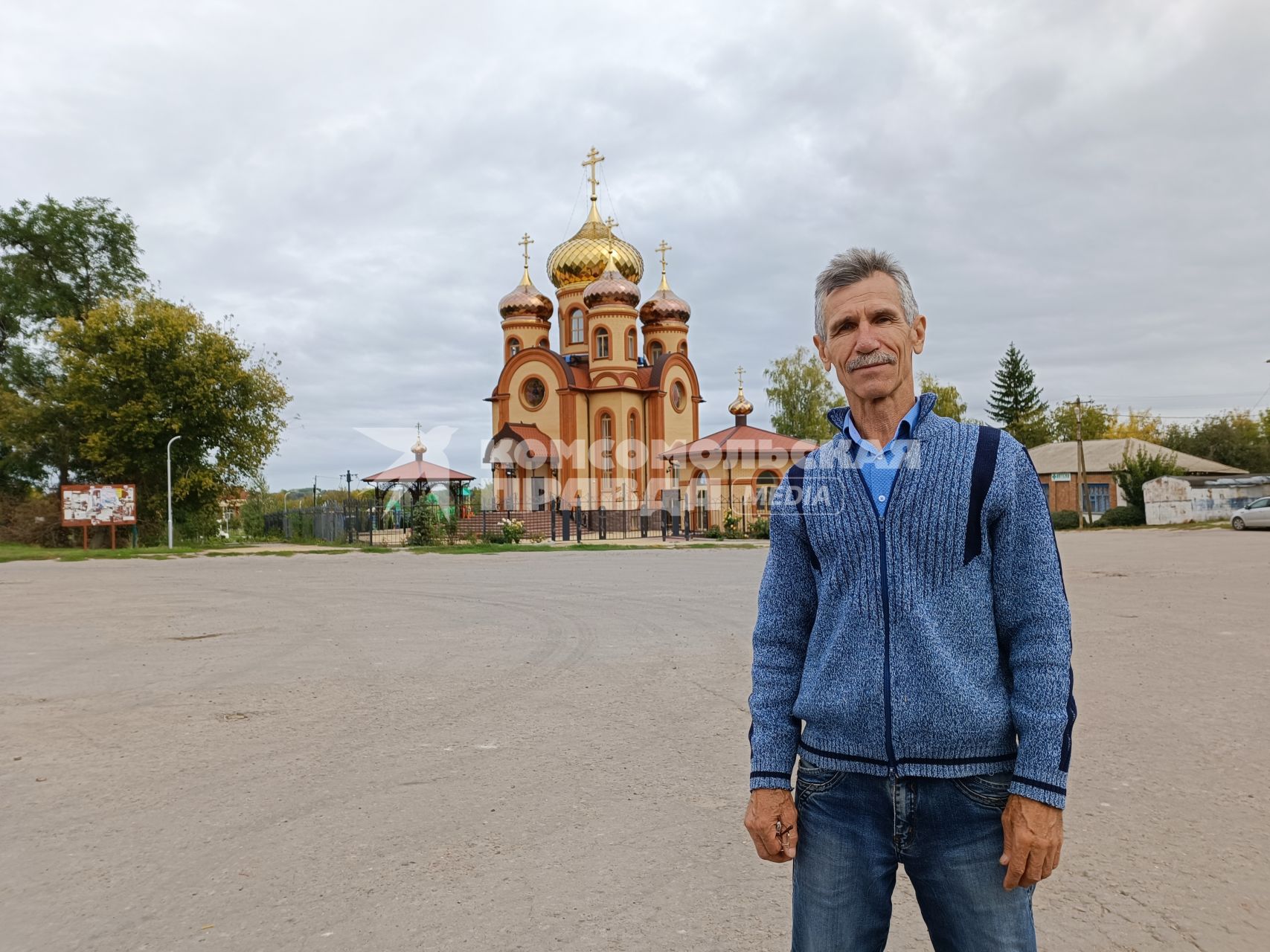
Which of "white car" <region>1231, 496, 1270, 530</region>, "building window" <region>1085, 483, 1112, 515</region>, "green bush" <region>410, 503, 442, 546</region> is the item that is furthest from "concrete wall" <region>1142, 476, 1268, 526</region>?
"green bush" <region>410, 503, 442, 546</region>

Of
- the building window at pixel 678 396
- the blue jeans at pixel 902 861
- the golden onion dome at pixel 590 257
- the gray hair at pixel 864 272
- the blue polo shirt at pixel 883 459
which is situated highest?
the golden onion dome at pixel 590 257

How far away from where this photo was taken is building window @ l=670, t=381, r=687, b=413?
47031mm

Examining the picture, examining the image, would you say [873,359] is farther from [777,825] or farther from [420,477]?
[420,477]

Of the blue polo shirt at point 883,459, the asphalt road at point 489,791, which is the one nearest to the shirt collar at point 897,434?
the blue polo shirt at point 883,459

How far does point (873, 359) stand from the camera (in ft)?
7.07

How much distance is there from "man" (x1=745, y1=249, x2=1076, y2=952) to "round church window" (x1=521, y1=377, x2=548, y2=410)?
1719 inches

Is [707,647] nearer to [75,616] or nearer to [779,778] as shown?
[779,778]

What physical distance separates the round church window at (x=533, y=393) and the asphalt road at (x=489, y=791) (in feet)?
116

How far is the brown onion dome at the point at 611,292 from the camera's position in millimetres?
44875

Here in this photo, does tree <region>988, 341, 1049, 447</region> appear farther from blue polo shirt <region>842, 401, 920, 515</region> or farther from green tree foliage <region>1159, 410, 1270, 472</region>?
blue polo shirt <region>842, 401, 920, 515</region>

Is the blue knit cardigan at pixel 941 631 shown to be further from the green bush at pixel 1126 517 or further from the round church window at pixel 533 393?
the green bush at pixel 1126 517

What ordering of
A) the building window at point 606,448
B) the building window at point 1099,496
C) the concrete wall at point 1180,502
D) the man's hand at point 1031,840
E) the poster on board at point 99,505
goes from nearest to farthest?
the man's hand at point 1031,840
the poster on board at point 99,505
the concrete wall at point 1180,502
the building window at point 606,448
the building window at point 1099,496

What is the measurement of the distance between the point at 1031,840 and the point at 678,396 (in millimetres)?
46112

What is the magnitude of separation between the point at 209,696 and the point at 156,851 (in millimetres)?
3251
